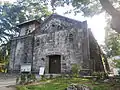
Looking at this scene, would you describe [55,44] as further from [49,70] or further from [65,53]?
[49,70]

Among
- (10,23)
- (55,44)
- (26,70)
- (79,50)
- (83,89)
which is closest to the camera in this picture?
(83,89)

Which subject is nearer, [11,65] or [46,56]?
[46,56]


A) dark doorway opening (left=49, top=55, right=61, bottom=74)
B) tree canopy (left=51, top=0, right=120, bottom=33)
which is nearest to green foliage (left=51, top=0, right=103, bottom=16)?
tree canopy (left=51, top=0, right=120, bottom=33)

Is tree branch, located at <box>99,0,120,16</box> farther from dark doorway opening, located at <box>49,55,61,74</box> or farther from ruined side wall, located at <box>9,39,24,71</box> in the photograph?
ruined side wall, located at <box>9,39,24,71</box>

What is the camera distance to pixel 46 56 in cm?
1938

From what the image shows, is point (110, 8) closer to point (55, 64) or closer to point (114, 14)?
point (114, 14)

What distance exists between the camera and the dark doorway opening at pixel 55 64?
18584 mm

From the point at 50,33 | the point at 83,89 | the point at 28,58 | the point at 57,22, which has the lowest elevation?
the point at 83,89

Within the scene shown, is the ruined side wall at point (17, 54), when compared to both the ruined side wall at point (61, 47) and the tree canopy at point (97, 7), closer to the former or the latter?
the ruined side wall at point (61, 47)

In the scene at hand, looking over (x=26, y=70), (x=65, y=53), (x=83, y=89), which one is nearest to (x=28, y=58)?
(x=26, y=70)

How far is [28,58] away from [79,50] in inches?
338

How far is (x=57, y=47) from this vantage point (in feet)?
61.2

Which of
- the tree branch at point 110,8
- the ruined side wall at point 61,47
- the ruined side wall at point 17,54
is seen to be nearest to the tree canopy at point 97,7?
the tree branch at point 110,8

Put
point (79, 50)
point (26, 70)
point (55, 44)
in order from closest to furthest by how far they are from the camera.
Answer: point (79, 50)
point (55, 44)
point (26, 70)
